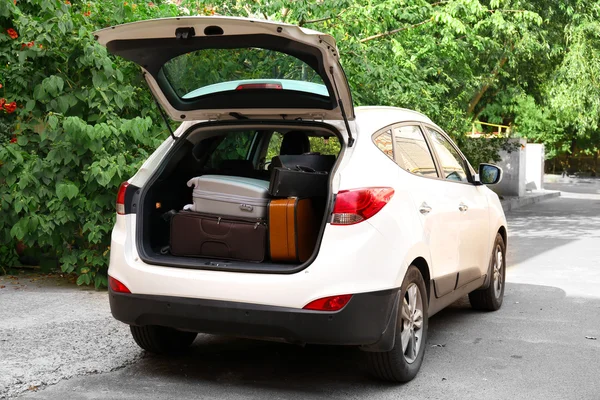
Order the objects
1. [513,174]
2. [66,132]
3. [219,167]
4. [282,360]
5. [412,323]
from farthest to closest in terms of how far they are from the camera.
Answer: [513,174] < [66,132] < [219,167] < [282,360] < [412,323]

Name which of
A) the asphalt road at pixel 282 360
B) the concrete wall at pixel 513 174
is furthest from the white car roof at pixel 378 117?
the concrete wall at pixel 513 174

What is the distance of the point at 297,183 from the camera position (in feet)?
17.7

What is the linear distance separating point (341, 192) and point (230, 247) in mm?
840

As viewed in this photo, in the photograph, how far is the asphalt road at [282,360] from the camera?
17.3 ft

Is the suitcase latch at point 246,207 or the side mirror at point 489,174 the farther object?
the side mirror at point 489,174

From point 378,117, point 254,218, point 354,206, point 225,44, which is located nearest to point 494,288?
point 378,117

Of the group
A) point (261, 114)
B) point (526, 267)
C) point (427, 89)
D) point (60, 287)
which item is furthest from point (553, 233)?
point (261, 114)

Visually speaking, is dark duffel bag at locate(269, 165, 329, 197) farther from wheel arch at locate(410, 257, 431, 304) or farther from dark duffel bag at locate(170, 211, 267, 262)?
wheel arch at locate(410, 257, 431, 304)

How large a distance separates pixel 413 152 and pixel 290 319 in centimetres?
175

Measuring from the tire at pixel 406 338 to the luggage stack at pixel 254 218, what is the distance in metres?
0.65

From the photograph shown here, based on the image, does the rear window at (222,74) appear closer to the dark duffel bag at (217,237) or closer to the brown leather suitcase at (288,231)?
the brown leather suitcase at (288,231)

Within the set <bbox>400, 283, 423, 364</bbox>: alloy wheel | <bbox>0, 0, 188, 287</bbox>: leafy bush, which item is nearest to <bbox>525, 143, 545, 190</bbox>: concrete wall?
<bbox>0, 0, 188, 287</bbox>: leafy bush

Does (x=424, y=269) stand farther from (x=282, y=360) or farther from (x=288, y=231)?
(x=282, y=360)

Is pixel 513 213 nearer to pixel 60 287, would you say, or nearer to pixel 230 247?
pixel 60 287
